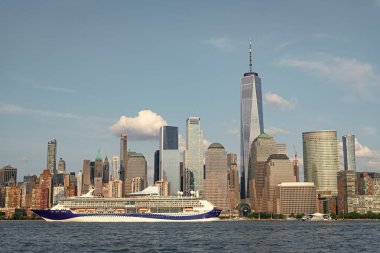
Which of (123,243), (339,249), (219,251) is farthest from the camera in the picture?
(123,243)

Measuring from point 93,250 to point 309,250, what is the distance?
37220 millimetres

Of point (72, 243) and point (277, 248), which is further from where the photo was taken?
point (72, 243)

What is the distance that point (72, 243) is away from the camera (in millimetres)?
101375

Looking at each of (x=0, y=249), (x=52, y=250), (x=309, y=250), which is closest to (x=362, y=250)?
(x=309, y=250)

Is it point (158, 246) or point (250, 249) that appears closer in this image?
point (250, 249)

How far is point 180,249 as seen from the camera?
87875mm

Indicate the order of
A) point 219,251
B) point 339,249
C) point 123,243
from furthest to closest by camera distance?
point 123,243, point 339,249, point 219,251

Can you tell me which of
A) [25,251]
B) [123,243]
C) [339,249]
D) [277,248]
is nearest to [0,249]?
[25,251]

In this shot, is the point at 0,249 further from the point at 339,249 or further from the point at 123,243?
the point at 339,249

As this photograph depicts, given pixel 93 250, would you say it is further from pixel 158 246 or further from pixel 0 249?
pixel 0 249

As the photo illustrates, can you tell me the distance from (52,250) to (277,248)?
39.8m

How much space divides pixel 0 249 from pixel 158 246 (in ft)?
94.5

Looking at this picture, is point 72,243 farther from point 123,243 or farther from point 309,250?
point 309,250

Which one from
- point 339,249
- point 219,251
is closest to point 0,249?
point 219,251
